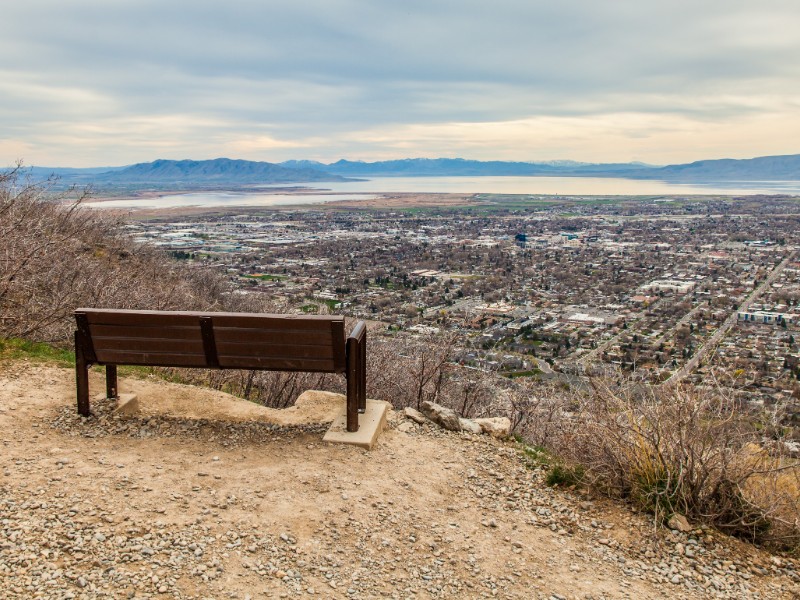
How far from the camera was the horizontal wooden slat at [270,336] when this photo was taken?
4918mm

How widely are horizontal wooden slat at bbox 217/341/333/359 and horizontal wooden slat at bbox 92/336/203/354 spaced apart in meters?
0.23

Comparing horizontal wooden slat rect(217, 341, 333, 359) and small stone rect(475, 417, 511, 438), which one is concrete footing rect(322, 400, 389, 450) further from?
small stone rect(475, 417, 511, 438)

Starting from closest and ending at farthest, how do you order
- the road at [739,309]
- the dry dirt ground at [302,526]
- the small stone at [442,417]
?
the dry dirt ground at [302,526] < the small stone at [442,417] < the road at [739,309]

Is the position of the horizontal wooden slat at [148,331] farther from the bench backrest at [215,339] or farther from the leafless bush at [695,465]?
the leafless bush at [695,465]

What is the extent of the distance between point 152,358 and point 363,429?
73.8 inches

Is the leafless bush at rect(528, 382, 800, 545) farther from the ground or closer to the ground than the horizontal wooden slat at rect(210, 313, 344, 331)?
closer to the ground

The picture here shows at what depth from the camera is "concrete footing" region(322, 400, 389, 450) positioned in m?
5.12

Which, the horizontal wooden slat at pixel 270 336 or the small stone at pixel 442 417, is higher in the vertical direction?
the horizontal wooden slat at pixel 270 336

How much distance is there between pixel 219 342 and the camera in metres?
5.05

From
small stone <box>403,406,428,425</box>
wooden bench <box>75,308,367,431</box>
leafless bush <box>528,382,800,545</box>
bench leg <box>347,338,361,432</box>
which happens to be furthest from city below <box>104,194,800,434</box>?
wooden bench <box>75,308,367,431</box>

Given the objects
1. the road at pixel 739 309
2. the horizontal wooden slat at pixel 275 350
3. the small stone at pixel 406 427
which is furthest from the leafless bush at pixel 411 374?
the horizontal wooden slat at pixel 275 350

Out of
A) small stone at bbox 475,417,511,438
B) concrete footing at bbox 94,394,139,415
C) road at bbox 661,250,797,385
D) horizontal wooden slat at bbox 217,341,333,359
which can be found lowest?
road at bbox 661,250,797,385

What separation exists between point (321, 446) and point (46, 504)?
1.98m

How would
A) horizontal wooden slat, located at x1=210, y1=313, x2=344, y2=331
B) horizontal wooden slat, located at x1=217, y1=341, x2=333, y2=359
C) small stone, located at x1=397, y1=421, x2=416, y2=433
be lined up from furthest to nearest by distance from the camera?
small stone, located at x1=397, y1=421, x2=416, y2=433
horizontal wooden slat, located at x1=217, y1=341, x2=333, y2=359
horizontal wooden slat, located at x1=210, y1=313, x2=344, y2=331
